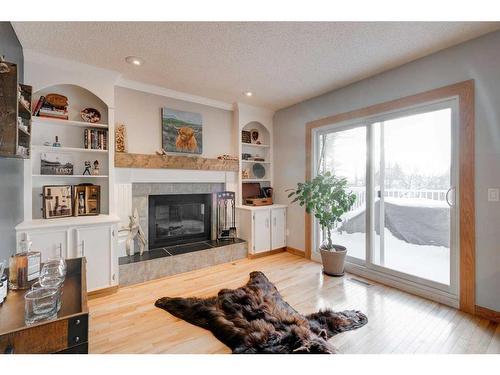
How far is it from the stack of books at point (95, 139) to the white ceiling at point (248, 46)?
71 cm

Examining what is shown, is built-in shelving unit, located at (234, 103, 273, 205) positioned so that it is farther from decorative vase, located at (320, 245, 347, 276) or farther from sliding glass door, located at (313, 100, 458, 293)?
decorative vase, located at (320, 245, 347, 276)

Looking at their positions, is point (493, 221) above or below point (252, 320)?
above

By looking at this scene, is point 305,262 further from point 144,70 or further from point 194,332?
point 144,70

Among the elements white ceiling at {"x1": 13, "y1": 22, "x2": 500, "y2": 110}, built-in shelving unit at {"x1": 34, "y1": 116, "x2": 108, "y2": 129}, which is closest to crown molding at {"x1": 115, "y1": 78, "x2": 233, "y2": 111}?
white ceiling at {"x1": 13, "y1": 22, "x2": 500, "y2": 110}

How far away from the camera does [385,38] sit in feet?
6.72

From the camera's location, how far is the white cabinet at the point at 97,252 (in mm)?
2326

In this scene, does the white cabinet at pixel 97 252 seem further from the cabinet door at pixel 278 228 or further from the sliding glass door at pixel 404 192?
the sliding glass door at pixel 404 192

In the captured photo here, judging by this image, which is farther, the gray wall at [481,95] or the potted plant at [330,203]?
the potted plant at [330,203]

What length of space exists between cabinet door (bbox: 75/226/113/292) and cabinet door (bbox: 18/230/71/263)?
11 cm

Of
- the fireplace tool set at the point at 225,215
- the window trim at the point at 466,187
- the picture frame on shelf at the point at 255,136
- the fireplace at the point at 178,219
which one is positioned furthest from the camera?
the picture frame on shelf at the point at 255,136

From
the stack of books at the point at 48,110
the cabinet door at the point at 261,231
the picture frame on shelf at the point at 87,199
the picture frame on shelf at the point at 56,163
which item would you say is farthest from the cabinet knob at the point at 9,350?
the cabinet door at the point at 261,231

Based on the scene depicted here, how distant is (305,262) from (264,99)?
2511 millimetres

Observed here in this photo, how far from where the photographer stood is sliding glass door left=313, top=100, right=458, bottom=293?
234 cm
